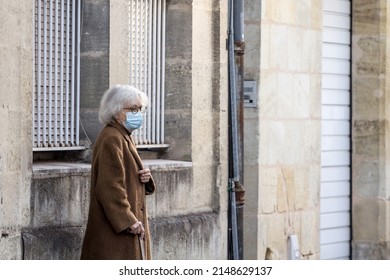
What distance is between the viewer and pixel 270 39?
14406mm

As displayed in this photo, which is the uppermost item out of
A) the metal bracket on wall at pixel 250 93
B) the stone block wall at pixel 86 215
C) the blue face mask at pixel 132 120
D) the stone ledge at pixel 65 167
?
the metal bracket on wall at pixel 250 93

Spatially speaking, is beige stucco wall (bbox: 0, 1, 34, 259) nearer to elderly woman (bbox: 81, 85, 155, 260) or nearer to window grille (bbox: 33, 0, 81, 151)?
elderly woman (bbox: 81, 85, 155, 260)

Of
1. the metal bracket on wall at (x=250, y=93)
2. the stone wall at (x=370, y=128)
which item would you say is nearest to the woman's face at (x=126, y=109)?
the metal bracket on wall at (x=250, y=93)

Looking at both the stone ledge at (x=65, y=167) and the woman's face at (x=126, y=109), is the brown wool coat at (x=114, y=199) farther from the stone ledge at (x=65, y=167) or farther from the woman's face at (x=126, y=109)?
the stone ledge at (x=65, y=167)

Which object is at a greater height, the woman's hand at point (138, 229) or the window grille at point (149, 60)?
the window grille at point (149, 60)

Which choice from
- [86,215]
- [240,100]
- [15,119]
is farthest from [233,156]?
[15,119]

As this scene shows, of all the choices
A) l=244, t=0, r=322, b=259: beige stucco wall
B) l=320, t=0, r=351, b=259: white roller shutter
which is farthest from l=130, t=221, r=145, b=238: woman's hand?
l=320, t=0, r=351, b=259: white roller shutter

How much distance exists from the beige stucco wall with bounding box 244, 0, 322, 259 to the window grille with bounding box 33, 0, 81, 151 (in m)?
2.76

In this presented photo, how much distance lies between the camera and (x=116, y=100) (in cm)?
1027

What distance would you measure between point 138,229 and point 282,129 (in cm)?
480

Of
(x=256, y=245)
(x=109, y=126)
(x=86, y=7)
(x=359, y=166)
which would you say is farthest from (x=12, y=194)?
(x=359, y=166)

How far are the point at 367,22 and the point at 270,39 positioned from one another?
2.49 m

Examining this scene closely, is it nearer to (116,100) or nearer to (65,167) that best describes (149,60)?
(65,167)

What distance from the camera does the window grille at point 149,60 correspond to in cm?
1269
